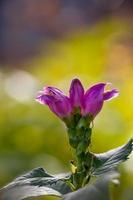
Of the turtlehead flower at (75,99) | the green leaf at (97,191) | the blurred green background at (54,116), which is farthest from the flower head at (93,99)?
the blurred green background at (54,116)

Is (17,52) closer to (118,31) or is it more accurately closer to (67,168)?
(118,31)

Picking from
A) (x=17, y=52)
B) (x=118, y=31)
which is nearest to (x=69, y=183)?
(x=118, y=31)

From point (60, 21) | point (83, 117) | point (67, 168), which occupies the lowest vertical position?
point (83, 117)

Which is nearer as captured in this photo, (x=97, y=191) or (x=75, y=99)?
(x=97, y=191)

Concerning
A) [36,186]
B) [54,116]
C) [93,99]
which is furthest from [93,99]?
[54,116]

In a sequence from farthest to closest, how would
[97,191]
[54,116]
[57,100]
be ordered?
[54,116], [57,100], [97,191]

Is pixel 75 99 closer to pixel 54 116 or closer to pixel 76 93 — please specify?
pixel 76 93

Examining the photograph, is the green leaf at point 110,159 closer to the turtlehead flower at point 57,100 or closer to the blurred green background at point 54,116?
the turtlehead flower at point 57,100
